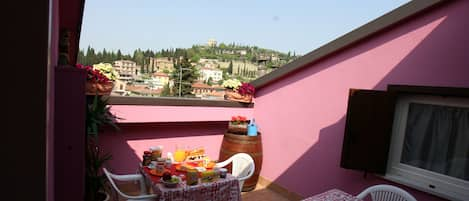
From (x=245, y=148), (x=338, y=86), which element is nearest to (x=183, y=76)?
(x=245, y=148)

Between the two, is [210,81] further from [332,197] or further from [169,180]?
[332,197]

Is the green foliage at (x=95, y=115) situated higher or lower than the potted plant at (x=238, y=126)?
higher

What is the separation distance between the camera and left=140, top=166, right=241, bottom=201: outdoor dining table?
2119mm

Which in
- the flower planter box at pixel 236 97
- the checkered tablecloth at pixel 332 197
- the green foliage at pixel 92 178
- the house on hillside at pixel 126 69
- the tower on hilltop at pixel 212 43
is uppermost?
the tower on hilltop at pixel 212 43

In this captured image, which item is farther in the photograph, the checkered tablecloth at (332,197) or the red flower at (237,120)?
the red flower at (237,120)

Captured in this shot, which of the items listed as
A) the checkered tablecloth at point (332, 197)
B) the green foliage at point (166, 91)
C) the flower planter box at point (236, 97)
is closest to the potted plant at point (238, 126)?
the flower planter box at point (236, 97)

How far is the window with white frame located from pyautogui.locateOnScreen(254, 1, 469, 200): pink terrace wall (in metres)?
0.15

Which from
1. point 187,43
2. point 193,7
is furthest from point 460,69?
point 193,7

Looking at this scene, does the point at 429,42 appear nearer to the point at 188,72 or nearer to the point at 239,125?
the point at 239,125

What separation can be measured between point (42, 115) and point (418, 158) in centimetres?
307

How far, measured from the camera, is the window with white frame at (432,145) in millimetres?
2361

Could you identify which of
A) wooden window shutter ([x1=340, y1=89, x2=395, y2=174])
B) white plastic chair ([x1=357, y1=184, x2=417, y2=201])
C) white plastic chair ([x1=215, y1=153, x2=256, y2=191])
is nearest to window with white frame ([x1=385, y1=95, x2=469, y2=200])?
wooden window shutter ([x1=340, y1=89, x2=395, y2=174])

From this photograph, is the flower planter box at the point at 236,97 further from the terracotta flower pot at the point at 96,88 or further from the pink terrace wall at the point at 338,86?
the terracotta flower pot at the point at 96,88

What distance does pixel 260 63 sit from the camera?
4.78 meters
